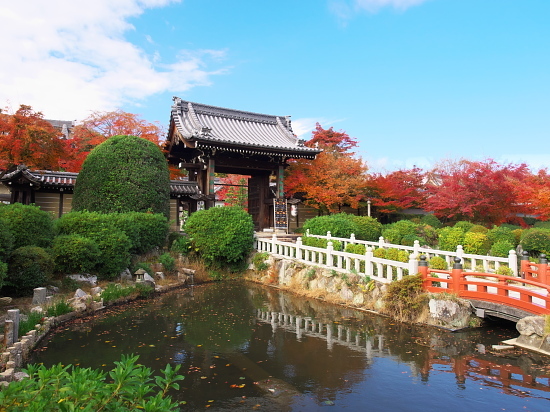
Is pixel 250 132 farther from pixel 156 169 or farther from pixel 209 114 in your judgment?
pixel 156 169

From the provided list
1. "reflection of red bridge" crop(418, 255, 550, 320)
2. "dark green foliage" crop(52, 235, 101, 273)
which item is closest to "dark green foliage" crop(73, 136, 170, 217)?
→ "dark green foliage" crop(52, 235, 101, 273)

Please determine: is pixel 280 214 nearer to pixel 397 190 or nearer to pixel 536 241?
pixel 397 190

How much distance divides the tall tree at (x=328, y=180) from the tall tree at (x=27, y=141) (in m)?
11.7

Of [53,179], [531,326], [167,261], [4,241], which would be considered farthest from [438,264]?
[53,179]

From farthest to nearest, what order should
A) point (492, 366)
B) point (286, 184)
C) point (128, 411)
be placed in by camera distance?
point (286, 184), point (492, 366), point (128, 411)

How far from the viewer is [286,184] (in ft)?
69.9

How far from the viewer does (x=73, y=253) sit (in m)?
10.2

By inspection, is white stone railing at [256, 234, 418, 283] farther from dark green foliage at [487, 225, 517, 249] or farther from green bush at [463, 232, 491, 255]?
dark green foliage at [487, 225, 517, 249]

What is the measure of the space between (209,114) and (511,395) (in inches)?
812

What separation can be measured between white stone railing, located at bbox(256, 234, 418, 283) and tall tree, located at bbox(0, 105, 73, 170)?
10276mm

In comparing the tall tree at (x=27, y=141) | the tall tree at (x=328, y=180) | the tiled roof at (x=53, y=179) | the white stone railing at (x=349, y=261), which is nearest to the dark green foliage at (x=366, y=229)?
the tall tree at (x=328, y=180)

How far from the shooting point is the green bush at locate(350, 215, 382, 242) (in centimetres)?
→ 1786

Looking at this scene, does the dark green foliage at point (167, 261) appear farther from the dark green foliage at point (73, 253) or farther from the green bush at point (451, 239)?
Result: the green bush at point (451, 239)

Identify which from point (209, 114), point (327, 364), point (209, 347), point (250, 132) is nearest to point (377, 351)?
point (327, 364)
